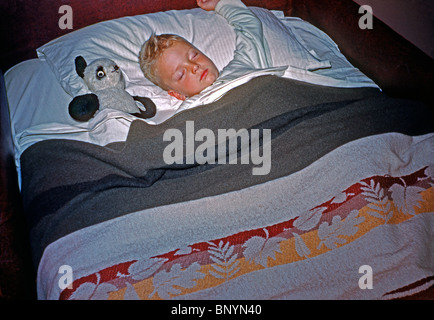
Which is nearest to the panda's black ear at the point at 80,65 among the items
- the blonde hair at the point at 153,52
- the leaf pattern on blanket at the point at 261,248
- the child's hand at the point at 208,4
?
the blonde hair at the point at 153,52

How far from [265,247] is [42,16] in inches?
59.0

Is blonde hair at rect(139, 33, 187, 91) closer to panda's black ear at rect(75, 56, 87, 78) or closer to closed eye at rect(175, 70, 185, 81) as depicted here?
closed eye at rect(175, 70, 185, 81)

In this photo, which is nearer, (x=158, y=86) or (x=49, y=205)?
(x=49, y=205)

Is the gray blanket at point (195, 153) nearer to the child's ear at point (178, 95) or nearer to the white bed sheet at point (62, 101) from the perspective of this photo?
the white bed sheet at point (62, 101)

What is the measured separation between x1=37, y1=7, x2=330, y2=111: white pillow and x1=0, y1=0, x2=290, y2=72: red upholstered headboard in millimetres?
80

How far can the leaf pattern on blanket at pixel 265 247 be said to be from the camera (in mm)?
843

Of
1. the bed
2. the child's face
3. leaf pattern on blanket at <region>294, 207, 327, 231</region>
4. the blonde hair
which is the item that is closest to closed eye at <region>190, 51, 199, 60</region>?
the child's face

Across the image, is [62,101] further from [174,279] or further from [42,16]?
[174,279]

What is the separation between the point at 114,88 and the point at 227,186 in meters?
0.67

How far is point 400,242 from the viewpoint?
859mm
